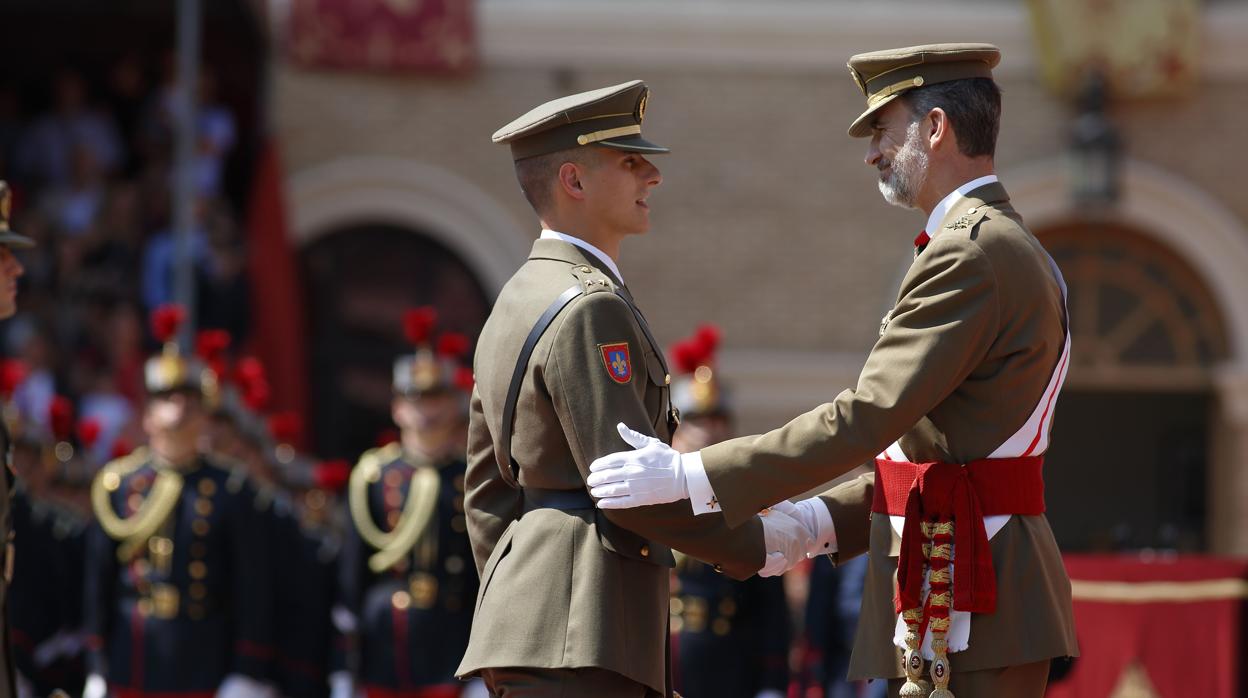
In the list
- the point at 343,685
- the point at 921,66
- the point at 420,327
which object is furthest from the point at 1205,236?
the point at 921,66

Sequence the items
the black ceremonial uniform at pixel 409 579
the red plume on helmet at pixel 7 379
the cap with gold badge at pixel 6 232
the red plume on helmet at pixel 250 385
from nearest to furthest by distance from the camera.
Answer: the cap with gold badge at pixel 6 232
the black ceremonial uniform at pixel 409 579
the red plume on helmet at pixel 7 379
the red plume on helmet at pixel 250 385

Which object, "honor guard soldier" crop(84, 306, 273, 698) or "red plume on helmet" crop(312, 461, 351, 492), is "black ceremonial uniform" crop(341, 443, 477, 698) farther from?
"red plume on helmet" crop(312, 461, 351, 492)

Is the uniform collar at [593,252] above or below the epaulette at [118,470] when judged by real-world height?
above

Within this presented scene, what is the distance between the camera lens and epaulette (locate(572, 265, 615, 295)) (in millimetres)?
3641

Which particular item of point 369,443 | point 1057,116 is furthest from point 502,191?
point 1057,116

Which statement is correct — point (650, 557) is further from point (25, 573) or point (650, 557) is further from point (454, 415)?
point (25, 573)

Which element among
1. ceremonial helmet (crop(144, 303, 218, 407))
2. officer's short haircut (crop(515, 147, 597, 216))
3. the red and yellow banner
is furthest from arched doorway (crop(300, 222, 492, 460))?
officer's short haircut (crop(515, 147, 597, 216))

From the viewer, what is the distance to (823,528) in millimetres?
3965

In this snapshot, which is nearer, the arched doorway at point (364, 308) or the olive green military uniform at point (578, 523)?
the olive green military uniform at point (578, 523)

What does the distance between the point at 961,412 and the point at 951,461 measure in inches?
4.0

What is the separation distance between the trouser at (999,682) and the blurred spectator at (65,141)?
391 inches

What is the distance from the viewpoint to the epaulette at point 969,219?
140 inches

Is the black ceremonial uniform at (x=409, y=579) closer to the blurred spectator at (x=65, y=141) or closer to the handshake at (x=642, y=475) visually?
the handshake at (x=642, y=475)

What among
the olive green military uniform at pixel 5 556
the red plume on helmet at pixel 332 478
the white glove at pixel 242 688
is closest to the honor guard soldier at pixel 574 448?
the olive green military uniform at pixel 5 556
